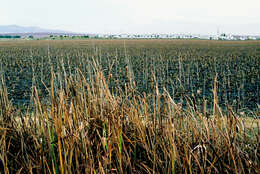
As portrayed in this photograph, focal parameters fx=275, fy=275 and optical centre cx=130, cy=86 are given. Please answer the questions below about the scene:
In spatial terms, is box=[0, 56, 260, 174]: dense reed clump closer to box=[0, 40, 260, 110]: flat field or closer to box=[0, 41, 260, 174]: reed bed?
box=[0, 41, 260, 174]: reed bed

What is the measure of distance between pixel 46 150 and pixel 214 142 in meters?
1.36

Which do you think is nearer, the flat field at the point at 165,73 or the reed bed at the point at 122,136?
the reed bed at the point at 122,136

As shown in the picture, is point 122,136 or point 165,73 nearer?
point 122,136

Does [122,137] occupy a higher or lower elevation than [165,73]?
higher

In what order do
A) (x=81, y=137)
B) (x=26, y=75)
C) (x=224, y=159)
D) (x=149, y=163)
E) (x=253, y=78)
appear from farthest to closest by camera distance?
1. (x=26, y=75)
2. (x=253, y=78)
3. (x=149, y=163)
4. (x=224, y=159)
5. (x=81, y=137)

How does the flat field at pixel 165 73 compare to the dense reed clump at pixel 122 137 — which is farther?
the flat field at pixel 165 73

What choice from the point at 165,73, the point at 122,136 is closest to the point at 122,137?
the point at 122,136

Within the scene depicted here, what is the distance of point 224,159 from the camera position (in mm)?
2090

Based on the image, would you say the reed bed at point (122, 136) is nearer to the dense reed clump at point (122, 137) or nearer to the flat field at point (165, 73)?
the dense reed clump at point (122, 137)

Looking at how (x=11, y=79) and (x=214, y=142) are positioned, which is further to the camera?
(x=11, y=79)

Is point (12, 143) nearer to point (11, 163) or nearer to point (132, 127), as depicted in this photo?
point (11, 163)

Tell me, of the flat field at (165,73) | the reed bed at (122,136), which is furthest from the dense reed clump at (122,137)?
the flat field at (165,73)

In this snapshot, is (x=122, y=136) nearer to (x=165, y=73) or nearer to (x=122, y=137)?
(x=122, y=137)

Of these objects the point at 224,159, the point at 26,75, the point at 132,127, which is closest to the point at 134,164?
the point at 132,127
